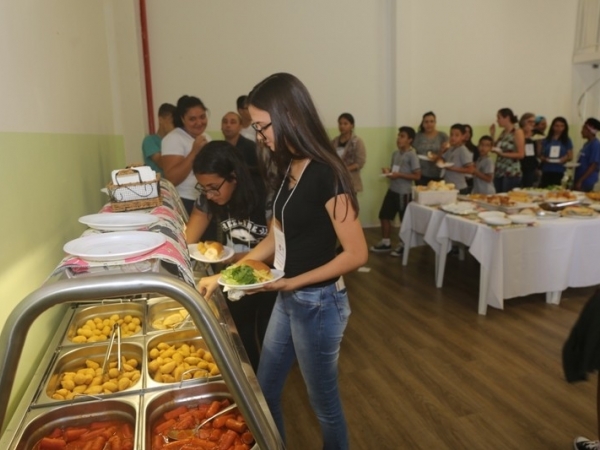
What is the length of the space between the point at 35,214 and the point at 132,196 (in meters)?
0.36

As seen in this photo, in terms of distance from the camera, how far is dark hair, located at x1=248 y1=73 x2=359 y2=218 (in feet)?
4.50

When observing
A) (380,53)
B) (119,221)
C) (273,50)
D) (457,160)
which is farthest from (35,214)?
(380,53)

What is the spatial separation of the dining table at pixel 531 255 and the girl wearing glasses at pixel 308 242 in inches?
89.0

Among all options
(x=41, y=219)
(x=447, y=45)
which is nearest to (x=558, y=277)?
(x=41, y=219)

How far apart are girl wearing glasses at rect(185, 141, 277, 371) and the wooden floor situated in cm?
62

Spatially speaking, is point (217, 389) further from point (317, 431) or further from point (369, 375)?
point (369, 375)

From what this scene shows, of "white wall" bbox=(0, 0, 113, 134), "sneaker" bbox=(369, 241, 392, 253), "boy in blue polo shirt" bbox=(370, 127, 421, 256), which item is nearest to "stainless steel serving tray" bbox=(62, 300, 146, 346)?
"white wall" bbox=(0, 0, 113, 134)

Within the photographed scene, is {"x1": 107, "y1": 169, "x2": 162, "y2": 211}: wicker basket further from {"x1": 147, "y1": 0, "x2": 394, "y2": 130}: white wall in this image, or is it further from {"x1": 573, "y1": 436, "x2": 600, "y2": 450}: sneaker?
{"x1": 147, "y1": 0, "x2": 394, "y2": 130}: white wall

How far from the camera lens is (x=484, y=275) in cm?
347

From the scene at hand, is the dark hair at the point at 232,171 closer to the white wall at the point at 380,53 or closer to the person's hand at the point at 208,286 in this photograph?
the person's hand at the point at 208,286

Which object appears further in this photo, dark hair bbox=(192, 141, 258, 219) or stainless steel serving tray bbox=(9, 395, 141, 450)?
dark hair bbox=(192, 141, 258, 219)

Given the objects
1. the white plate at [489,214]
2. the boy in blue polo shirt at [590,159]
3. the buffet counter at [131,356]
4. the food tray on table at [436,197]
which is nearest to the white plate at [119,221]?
the buffet counter at [131,356]

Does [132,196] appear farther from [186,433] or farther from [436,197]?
[436,197]

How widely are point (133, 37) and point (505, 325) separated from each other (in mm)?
4398
